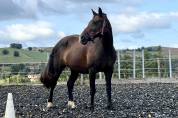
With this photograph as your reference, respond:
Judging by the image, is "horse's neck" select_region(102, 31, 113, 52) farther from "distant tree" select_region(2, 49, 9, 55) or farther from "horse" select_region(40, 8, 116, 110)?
"distant tree" select_region(2, 49, 9, 55)

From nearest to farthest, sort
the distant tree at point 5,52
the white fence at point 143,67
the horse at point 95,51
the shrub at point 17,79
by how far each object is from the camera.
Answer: the horse at point 95,51 < the white fence at point 143,67 < the shrub at point 17,79 < the distant tree at point 5,52

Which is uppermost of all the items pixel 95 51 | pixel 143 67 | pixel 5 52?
pixel 5 52

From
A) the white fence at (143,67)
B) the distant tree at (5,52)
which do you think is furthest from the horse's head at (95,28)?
the distant tree at (5,52)

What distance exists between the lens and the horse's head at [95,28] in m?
12.7

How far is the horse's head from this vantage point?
12.7m

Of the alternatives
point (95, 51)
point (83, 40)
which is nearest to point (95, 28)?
point (83, 40)

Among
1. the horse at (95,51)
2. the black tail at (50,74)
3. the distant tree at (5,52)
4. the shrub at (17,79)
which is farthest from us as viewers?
the distant tree at (5,52)

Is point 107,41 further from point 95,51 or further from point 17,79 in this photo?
point 17,79

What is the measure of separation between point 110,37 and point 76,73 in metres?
2.17

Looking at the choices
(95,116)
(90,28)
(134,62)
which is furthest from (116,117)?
(134,62)

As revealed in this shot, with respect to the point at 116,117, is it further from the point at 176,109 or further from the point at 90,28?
the point at 90,28

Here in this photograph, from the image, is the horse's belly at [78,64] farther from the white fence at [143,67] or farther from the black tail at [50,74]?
the white fence at [143,67]

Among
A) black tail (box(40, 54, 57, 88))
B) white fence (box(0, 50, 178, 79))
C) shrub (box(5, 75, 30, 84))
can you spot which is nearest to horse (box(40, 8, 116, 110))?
black tail (box(40, 54, 57, 88))

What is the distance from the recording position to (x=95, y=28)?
1277 centimetres
